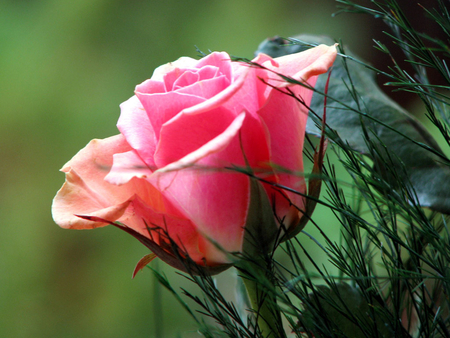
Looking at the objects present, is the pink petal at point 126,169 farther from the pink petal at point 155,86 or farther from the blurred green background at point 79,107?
the blurred green background at point 79,107

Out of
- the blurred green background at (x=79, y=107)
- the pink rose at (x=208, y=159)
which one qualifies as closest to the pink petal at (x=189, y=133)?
the pink rose at (x=208, y=159)

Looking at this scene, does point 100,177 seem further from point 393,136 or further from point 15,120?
point 15,120

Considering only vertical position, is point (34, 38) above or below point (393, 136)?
above

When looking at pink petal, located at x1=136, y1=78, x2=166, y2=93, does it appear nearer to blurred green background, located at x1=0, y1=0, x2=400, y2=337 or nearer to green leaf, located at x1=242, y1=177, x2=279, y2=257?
green leaf, located at x1=242, y1=177, x2=279, y2=257

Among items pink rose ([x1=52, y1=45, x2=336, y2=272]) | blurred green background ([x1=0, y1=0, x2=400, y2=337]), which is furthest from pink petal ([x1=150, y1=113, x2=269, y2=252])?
blurred green background ([x1=0, y1=0, x2=400, y2=337])

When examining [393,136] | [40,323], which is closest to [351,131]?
[393,136]

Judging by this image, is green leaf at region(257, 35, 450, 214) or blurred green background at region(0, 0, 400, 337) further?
blurred green background at region(0, 0, 400, 337)

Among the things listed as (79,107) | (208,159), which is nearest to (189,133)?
(208,159)
